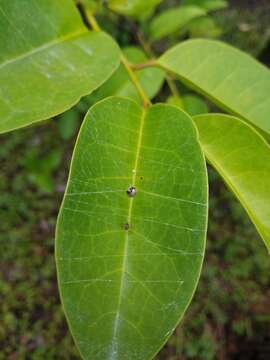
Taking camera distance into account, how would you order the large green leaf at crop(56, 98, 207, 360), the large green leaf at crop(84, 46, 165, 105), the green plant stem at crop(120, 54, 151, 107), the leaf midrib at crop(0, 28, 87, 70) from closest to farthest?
the large green leaf at crop(56, 98, 207, 360)
the leaf midrib at crop(0, 28, 87, 70)
the green plant stem at crop(120, 54, 151, 107)
the large green leaf at crop(84, 46, 165, 105)

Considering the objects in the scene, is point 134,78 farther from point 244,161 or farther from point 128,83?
point 244,161

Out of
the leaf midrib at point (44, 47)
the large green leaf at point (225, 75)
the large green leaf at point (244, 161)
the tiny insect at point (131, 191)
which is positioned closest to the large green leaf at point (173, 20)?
the large green leaf at point (225, 75)

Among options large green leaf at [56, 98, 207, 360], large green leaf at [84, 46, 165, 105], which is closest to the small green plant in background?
large green leaf at [56, 98, 207, 360]

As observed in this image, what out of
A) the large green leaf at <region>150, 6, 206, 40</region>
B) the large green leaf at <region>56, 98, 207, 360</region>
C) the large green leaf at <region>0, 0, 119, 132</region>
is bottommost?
the large green leaf at <region>56, 98, 207, 360</region>

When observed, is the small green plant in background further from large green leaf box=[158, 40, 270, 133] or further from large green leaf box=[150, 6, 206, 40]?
large green leaf box=[150, 6, 206, 40]

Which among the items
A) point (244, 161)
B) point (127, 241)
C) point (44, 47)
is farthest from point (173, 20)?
point (127, 241)

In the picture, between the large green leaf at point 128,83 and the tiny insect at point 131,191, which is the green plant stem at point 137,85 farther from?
the tiny insect at point 131,191

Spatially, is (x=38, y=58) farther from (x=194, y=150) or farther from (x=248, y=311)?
(x=248, y=311)
